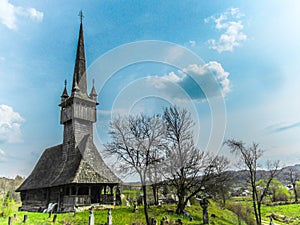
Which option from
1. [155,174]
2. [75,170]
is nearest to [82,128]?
[75,170]

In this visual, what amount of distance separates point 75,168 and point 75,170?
0.45 m

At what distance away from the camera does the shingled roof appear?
23.9 metres

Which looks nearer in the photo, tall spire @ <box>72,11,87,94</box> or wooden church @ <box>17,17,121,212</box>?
wooden church @ <box>17,17,121,212</box>

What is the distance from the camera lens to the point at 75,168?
24656 mm

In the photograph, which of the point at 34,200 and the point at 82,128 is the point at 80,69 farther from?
the point at 34,200

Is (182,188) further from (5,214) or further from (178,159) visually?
(5,214)

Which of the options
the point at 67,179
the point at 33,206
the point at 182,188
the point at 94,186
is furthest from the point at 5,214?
the point at 33,206

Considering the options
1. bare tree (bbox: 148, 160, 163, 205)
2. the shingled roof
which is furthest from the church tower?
bare tree (bbox: 148, 160, 163, 205)

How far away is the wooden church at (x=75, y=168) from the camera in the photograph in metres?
23.8

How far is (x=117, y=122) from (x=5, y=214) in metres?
8.77

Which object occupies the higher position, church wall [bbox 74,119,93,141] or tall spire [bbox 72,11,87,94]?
tall spire [bbox 72,11,87,94]

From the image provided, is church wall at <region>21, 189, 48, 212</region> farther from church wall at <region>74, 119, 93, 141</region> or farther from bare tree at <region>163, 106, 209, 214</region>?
bare tree at <region>163, 106, 209, 214</region>

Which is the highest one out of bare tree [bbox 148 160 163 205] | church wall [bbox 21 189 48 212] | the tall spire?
the tall spire

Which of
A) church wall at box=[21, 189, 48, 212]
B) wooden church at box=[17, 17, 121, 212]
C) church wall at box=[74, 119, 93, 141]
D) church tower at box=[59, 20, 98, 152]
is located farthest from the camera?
church tower at box=[59, 20, 98, 152]
